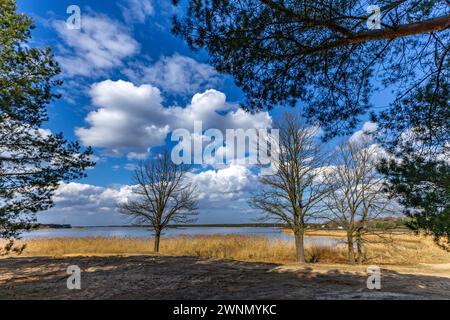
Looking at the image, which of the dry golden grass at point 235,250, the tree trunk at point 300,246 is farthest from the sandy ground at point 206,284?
the dry golden grass at point 235,250

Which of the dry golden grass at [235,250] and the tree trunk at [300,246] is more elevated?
the tree trunk at [300,246]

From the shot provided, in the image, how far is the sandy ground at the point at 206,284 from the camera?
538 centimetres

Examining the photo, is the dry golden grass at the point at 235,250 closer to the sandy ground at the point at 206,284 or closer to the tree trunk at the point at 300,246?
the tree trunk at the point at 300,246

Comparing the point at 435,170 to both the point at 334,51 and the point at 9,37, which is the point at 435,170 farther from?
the point at 9,37

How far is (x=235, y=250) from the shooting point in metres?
17.4

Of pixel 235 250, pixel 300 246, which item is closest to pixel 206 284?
pixel 300 246

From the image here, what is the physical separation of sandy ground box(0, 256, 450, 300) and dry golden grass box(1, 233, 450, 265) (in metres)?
7.90

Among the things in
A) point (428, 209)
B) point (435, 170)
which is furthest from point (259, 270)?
point (435, 170)

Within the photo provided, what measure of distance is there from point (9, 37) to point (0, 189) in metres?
3.84

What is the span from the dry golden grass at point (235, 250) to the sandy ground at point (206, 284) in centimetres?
790

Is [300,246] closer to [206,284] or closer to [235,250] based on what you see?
[235,250]

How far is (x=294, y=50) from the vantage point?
222 inches

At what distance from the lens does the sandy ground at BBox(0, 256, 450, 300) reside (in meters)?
5.38

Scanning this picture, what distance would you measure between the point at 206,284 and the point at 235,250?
1144 centimetres
